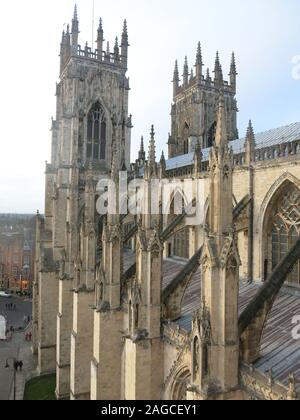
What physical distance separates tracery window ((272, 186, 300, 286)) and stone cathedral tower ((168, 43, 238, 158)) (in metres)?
23.4

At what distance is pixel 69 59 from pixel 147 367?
29.9 meters

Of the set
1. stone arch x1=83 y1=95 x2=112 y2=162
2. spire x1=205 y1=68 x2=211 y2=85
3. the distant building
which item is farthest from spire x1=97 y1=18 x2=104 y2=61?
the distant building

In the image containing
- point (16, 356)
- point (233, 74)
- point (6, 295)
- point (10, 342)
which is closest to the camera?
point (16, 356)

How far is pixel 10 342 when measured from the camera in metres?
36.7

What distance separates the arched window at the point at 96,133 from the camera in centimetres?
3566

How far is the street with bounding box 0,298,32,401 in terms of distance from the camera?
2764cm

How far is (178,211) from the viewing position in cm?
2594

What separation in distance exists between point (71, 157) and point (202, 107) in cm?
1563

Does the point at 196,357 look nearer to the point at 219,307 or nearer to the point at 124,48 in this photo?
the point at 219,307

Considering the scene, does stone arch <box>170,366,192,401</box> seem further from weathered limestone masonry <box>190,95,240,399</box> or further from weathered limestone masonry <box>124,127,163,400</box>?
weathered limestone masonry <box>190,95,240,399</box>

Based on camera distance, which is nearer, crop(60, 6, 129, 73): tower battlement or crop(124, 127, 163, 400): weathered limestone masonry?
crop(124, 127, 163, 400): weathered limestone masonry

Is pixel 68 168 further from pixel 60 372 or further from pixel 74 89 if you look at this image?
pixel 60 372

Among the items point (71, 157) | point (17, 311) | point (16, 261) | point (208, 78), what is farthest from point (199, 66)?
point (16, 261)

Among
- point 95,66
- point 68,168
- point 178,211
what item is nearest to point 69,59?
point 95,66
